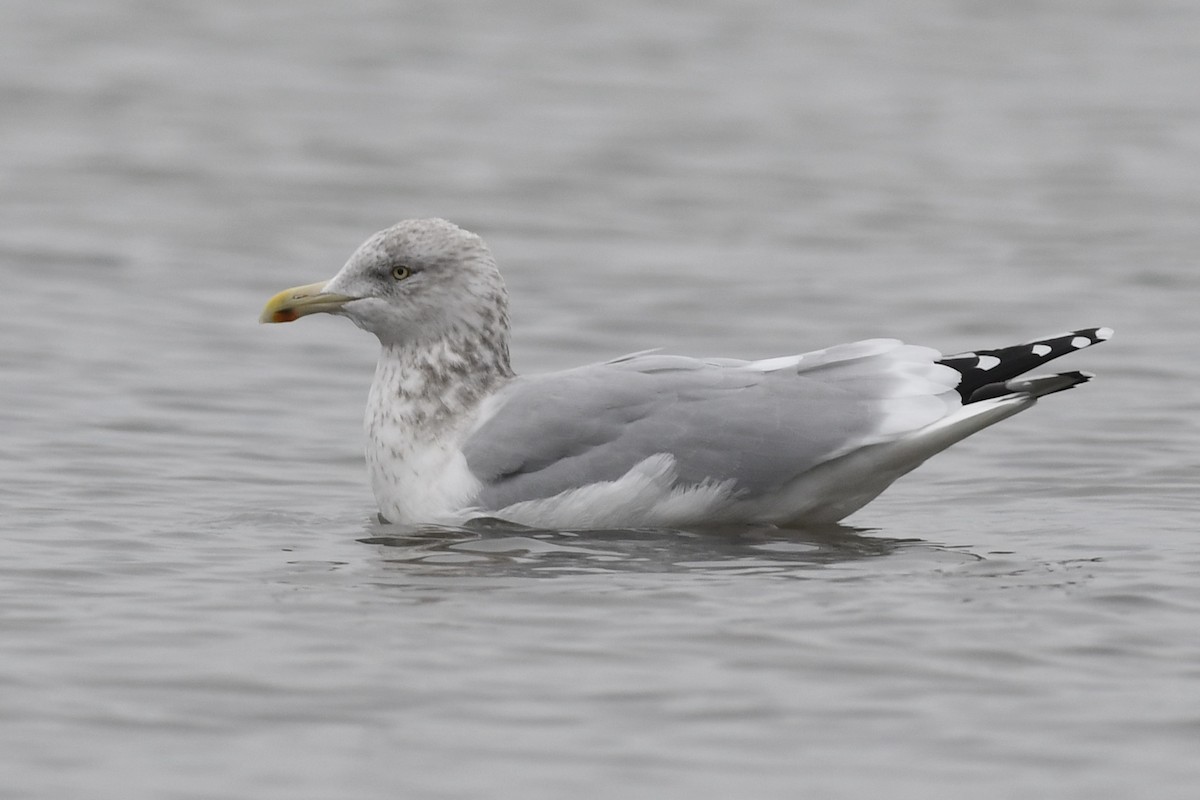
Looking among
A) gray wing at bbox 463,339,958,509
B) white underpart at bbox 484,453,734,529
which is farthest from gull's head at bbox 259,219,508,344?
white underpart at bbox 484,453,734,529

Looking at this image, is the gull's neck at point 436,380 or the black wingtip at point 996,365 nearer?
the black wingtip at point 996,365

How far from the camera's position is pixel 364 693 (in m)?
5.83

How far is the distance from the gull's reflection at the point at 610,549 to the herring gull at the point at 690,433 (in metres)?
0.05

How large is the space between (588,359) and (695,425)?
3.91 meters

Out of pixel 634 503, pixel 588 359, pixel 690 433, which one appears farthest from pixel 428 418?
pixel 588 359

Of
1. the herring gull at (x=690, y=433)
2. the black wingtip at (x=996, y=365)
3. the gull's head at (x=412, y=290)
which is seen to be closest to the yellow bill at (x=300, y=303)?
the gull's head at (x=412, y=290)

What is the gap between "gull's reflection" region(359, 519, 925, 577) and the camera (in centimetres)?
→ 722

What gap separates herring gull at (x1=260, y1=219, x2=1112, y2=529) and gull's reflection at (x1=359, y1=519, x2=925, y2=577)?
5 centimetres

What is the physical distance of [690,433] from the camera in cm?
759

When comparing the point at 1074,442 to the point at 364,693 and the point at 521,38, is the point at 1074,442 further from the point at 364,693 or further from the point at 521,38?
the point at 521,38

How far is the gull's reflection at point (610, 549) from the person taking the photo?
23.7ft

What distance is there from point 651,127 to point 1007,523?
32.8 feet

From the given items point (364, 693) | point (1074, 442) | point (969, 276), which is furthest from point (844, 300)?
point (364, 693)

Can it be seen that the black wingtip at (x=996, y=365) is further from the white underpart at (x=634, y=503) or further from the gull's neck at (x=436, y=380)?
the gull's neck at (x=436, y=380)
